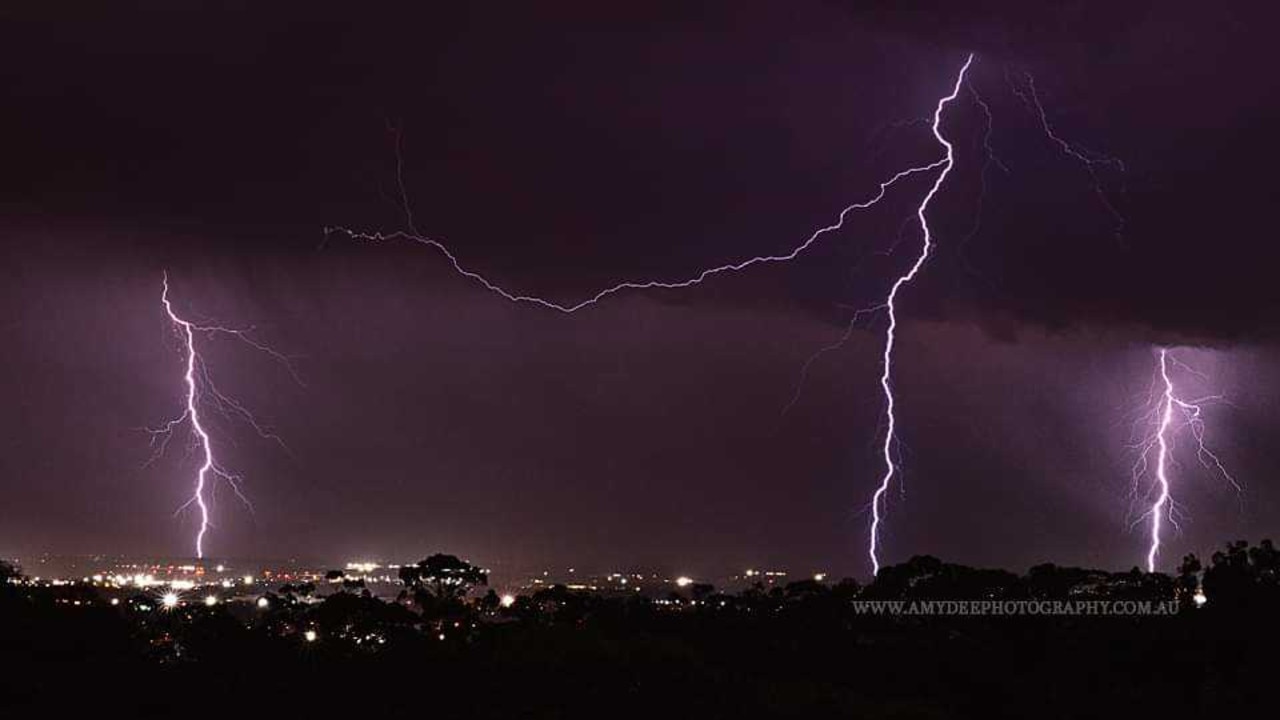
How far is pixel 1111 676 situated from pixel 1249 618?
216 centimetres

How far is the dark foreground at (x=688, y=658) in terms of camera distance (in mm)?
13109

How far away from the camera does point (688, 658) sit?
17.0 meters

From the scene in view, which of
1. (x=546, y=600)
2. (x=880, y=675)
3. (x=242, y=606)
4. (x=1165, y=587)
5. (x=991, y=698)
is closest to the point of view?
(x=991, y=698)

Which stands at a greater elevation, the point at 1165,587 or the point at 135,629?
the point at 1165,587

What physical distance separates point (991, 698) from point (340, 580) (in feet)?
61.4

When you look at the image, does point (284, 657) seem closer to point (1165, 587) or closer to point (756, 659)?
point (756, 659)

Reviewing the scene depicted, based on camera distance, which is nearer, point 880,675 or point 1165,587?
point 880,675

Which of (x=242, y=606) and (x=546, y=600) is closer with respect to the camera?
(x=546, y=600)

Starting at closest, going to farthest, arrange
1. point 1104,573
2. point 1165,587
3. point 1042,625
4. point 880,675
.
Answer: point 880,675
point 1042,625
point 1165,587
point 1104,573

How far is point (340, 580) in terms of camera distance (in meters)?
29.7

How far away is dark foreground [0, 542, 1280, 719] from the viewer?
13109 mm

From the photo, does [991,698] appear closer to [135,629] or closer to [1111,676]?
[1111,676]

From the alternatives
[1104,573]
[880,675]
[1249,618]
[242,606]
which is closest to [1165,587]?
[1104,573]

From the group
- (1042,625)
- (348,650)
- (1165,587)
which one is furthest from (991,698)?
(348,650)
